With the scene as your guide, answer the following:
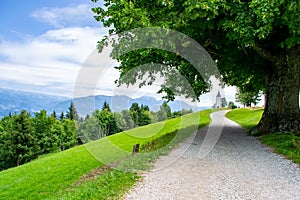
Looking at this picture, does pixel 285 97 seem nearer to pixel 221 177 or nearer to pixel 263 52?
pixel 263 52

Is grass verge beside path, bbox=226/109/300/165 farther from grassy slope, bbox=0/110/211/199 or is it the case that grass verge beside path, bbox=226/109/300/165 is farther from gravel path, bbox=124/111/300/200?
grassy slope, bbox=0/110/211/199

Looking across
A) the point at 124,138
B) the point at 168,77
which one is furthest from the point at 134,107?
the point at 124,138

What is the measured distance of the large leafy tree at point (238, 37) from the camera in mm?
8562

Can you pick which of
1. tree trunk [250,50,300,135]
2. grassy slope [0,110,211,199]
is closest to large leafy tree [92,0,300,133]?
tree trunk [250,50,300,135]

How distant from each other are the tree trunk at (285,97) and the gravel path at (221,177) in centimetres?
338

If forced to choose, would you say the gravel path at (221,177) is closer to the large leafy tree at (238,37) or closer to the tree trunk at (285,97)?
the tree trunk at (285,97)

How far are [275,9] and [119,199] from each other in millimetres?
7259

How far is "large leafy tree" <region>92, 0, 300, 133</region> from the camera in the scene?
8562 millimetres

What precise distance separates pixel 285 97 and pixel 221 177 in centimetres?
820

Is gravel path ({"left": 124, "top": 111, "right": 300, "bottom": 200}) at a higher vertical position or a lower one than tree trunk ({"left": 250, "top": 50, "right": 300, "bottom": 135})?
lower

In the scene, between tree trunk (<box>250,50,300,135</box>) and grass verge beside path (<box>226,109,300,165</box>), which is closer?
grass verge beside path (<box>226,109,300,165</box>)

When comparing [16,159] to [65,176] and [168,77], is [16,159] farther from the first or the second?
[168,77]

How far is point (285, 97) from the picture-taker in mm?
12922

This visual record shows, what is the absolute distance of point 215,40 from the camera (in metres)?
13.3
